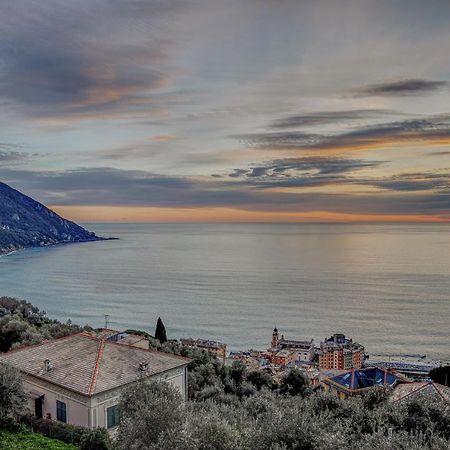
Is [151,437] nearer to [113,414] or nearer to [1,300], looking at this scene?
[113,414]

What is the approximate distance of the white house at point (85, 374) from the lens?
16297 mm

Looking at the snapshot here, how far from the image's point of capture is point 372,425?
1134 cm

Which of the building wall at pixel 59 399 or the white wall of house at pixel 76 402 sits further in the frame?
the building wall at pixel 59 399

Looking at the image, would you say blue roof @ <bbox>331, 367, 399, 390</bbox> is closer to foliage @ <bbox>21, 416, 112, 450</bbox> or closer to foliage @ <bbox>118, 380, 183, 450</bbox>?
foliage @ <bbox>21, 416, 112, 450</bbox>

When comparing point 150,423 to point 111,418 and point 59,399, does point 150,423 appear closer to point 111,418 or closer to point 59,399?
point 111,418

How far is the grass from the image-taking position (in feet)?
41.7

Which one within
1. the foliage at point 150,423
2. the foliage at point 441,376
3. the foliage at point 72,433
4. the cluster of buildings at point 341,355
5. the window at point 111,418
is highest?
the foliage at point 150,423

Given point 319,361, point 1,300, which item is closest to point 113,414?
point 319,361

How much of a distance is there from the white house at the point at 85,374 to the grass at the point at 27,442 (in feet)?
7.30

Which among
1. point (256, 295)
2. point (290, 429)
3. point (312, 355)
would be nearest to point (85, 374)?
point (290, 429)

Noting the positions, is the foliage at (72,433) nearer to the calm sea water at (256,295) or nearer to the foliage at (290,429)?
the foliage at (290,429)

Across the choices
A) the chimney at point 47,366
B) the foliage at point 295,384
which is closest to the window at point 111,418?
the chimney at point 47,366

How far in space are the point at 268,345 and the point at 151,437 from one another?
1951 inches

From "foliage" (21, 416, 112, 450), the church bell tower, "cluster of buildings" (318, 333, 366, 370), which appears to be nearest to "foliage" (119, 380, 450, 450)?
"foliage" (21, 416, 112, 450)
